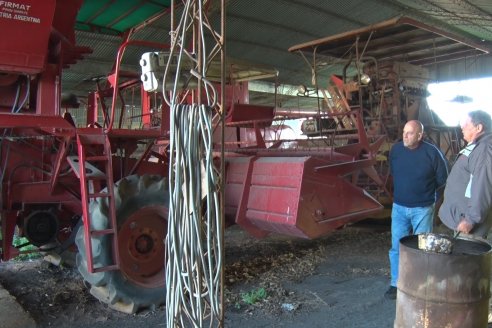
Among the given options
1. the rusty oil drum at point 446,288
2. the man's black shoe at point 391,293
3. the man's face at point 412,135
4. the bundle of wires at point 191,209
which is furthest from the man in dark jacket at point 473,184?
the bundle of wires at point 191,209

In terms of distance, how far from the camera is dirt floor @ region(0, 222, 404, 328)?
4135mm

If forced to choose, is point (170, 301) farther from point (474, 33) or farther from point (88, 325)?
point (474, 33)

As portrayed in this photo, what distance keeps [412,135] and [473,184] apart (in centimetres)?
117

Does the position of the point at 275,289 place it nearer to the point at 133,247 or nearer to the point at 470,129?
the point at 133,247

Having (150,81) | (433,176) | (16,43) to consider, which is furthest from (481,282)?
(16,43)

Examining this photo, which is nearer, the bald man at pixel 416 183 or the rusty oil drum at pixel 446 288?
the rusty oil drum at pixel 446 288

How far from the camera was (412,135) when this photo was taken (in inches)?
176

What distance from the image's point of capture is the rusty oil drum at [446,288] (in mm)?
2889

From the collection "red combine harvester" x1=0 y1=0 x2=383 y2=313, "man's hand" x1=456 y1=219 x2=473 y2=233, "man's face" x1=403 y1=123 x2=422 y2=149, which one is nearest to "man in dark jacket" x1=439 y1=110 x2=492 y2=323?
"man's hand" x1=456 y1=219 x2=473 y2=233

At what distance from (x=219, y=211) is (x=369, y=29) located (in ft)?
17.2

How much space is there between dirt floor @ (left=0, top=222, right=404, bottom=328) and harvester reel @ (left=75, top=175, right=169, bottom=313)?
7.7 inches

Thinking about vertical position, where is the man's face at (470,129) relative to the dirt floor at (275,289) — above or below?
above

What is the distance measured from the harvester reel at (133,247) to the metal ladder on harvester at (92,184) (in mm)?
66

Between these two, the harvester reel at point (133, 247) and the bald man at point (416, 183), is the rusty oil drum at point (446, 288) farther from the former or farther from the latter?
the harvester reel at point (133, 247)
